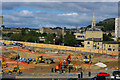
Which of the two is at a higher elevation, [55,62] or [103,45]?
[103,45]

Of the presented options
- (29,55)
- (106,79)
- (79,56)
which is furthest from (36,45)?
(106,79)

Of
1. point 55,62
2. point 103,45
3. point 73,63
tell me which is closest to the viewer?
point 73,63

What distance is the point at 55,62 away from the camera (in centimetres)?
4534

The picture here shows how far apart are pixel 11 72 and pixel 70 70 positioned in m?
10.1

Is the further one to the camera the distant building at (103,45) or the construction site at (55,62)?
the distant building at (103,45)

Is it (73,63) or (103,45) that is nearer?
(73,63)

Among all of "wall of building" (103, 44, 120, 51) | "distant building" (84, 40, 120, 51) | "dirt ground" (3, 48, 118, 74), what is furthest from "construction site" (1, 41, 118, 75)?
"wall of building" (103, 44, 120, 51)

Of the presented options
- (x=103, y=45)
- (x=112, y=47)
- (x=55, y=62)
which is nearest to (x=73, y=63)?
(x=55, y=62)

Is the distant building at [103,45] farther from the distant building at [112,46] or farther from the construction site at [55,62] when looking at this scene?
the construction site at [55,62]

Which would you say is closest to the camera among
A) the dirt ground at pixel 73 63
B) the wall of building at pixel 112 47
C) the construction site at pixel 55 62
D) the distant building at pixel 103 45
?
the construction site at pixel 55 62

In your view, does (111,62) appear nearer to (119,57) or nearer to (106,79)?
(119,57)

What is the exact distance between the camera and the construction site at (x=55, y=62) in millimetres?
36000

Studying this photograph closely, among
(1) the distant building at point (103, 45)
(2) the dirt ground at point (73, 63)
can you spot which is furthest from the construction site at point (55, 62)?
(1) the distant building at point (103, 45)

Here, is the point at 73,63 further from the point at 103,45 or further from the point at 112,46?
the point at 103,45
